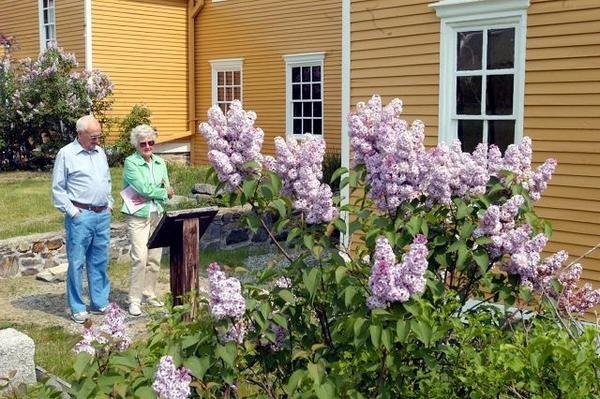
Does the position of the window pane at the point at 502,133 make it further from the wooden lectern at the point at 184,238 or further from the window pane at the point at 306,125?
the window pane at the point at 306,125

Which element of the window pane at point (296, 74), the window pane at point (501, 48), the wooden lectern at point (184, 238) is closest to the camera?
the wooden lectern at point (184, 238)

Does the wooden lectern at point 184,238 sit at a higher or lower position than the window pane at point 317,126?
lower

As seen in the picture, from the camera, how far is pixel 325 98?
16344 millimetres

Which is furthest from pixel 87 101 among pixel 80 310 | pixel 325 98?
→ pixel 80 310

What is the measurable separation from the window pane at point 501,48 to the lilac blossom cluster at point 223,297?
17.2ft

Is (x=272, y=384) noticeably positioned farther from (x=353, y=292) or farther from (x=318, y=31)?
(x=318, y=31)

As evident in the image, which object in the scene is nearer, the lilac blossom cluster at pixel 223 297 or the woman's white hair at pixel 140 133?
the lilac blossom cluster at pixel 223 297

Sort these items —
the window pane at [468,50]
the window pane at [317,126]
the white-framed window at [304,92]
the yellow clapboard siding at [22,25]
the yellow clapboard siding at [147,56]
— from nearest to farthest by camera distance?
the window pane at [468,50] < the white-framed window at [304,92] < the window pane at [317,126] < the yellow clapboard siding at [147,56] < the yellow clapboard siding at [22,25]

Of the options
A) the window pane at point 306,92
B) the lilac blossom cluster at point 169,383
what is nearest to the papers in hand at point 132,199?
the lilac blossom cluster at point 169,383

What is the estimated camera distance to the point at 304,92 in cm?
1692

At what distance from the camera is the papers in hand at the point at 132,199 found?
7.34 metres

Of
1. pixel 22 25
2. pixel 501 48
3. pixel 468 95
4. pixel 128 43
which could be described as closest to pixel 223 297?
pixel 501 48

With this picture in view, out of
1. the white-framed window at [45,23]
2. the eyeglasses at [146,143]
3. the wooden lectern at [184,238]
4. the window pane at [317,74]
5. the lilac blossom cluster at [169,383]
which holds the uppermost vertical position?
the white-framed window at [45,23]

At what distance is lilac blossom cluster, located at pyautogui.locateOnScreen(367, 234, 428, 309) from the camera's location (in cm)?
241
